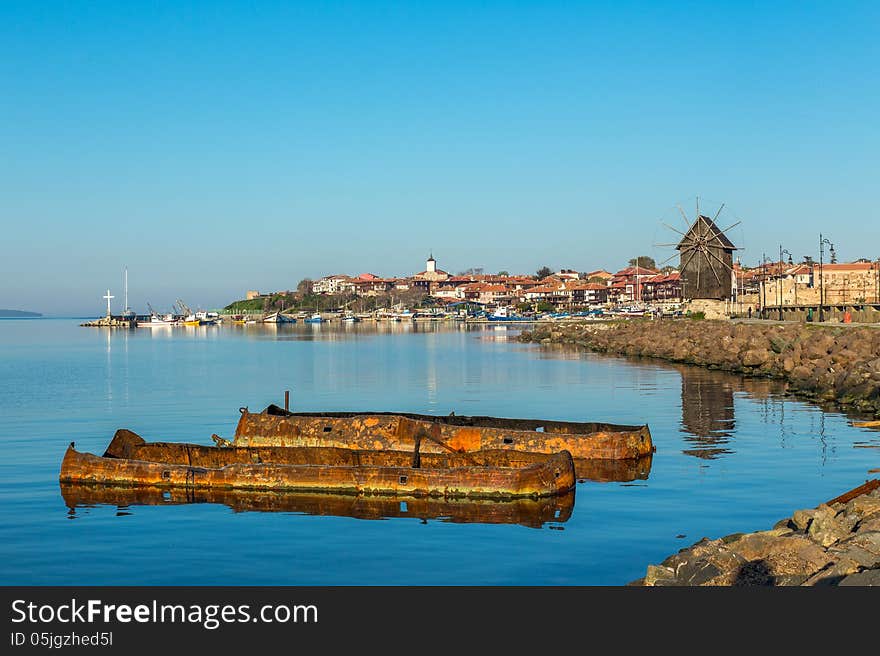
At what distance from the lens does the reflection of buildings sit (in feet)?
106

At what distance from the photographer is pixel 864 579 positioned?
11.9m

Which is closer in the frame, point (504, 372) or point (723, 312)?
point (504, 372)

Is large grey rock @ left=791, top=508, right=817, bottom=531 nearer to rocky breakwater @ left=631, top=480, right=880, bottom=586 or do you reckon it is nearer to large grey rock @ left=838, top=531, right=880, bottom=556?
rocky breakwater @ left=631, top=480, right=880, bottom=586

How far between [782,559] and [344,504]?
36.2 feet

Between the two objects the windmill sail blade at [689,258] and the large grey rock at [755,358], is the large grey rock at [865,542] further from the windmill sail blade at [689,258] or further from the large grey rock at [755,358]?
the windmill sail blade at [689,258]

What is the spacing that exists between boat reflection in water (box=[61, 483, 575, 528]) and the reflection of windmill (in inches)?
3733

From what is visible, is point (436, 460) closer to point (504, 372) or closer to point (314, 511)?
point (314, 511)

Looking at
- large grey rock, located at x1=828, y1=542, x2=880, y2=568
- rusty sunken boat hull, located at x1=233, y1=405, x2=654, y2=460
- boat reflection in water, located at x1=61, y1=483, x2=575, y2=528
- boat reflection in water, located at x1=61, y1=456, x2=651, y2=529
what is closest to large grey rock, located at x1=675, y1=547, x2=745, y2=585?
large grey rock, located at x1=828, y1=542, x2=880, y2=568

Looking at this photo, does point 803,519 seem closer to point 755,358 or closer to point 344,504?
point 344,504

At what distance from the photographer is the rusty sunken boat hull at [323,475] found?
2258cm

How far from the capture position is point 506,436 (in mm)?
26734

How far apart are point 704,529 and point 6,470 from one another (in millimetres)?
20171
